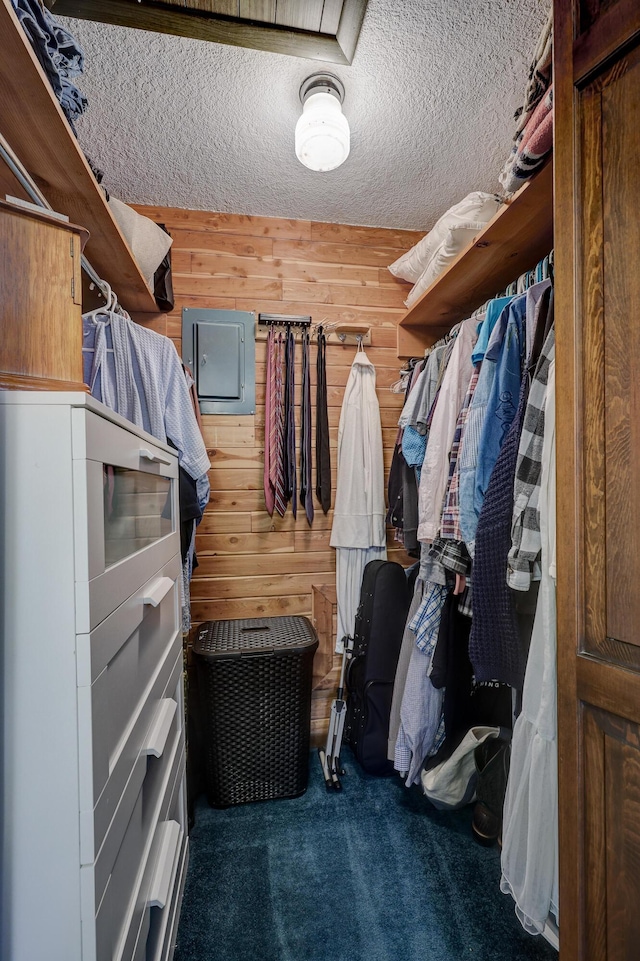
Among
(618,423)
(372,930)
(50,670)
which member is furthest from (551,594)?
(372,930)

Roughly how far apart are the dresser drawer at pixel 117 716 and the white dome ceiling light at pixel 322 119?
1.43m

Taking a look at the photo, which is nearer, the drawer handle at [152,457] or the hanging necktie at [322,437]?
the drawer handle at [152,457]

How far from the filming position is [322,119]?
136 cm

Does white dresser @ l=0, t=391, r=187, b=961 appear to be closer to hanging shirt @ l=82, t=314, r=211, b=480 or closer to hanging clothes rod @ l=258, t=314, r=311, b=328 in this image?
hanging shirt @ l=82, t=314, r=211, b=480

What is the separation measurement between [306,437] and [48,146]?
1.31 metres

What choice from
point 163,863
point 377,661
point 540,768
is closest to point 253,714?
point 377,661

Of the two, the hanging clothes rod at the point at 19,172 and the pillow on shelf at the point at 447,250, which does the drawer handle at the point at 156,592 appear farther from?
the pillow on shelf at the point at 447,250

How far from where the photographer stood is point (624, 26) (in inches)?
28.3

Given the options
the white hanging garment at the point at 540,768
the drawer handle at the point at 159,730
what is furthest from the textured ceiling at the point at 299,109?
the drawer handle at the point at 159,730

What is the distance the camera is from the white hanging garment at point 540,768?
930mm

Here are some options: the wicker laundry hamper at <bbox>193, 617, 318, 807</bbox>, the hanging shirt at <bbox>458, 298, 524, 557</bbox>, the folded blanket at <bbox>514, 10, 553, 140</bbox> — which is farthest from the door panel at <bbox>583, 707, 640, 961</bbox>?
the folded blanket at <bbox>514, 10, 553, 140</bbox>

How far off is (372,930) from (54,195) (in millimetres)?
2140

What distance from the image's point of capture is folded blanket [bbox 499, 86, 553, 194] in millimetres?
1029

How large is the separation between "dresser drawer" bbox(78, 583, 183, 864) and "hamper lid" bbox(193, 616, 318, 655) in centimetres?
55
